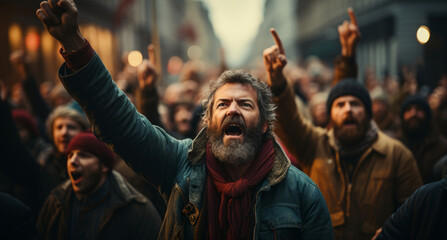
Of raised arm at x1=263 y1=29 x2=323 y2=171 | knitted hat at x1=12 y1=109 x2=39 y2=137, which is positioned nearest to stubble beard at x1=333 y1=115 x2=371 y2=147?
raised arm at x1=263 y1=29 x2=323 y2=171

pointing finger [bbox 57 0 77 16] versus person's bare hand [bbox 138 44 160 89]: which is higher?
pointing finger [bbox 57 0 77 16]

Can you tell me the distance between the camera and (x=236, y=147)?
2789 millimetres

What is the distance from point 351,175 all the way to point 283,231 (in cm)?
158

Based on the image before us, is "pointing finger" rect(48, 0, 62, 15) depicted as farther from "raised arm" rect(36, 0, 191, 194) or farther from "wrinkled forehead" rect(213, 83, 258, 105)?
"wrinkled forehead" rect(213, 83, 258, 105)

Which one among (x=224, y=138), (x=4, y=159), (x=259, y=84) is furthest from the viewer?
(x=4, y=159)

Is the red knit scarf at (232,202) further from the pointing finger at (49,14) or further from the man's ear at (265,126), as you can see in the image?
the pointing finger at (49,14)

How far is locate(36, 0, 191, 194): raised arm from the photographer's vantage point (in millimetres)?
2289

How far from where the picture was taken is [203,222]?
2699mm

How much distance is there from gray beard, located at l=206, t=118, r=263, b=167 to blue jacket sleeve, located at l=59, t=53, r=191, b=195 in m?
0.20

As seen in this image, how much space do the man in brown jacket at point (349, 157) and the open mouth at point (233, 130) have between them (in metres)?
0.88

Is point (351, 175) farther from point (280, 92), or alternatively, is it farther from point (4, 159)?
point (4, 159)

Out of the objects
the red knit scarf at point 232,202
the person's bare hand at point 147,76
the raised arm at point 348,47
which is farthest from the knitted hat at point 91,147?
the raised arm at point 348,47

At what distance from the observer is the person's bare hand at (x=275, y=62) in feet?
12.1

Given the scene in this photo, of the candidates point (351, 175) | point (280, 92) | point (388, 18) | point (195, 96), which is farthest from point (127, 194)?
point (388, 18)
